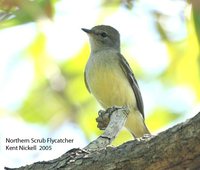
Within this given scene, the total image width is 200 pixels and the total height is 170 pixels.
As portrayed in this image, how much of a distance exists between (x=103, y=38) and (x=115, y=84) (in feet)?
4.10

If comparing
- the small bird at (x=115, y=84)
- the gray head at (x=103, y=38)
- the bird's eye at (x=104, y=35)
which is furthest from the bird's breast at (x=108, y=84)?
the bird's eye at (x=104, y=35)

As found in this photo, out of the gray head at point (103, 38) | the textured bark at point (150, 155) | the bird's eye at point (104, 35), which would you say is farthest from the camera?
the bird's eye at point (104, 35)

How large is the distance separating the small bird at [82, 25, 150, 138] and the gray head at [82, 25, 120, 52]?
0.10 m

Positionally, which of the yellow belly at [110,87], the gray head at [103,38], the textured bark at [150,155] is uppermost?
the gray head at [103,38]

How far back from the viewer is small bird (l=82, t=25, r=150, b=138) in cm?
641

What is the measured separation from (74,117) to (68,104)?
0.16 meters

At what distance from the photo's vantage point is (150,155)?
103 inches

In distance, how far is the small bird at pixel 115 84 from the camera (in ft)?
21.0

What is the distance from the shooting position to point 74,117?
5.03 metres

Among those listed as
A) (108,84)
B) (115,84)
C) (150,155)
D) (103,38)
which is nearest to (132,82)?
(115,84)

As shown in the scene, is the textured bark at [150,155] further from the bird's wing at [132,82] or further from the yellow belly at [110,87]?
the bird's wing at [132,82]

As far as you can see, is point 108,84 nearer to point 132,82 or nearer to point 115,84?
point 115,84

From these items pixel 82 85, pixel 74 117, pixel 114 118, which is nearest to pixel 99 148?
pixel 114 118

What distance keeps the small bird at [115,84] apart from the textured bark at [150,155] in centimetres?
338
